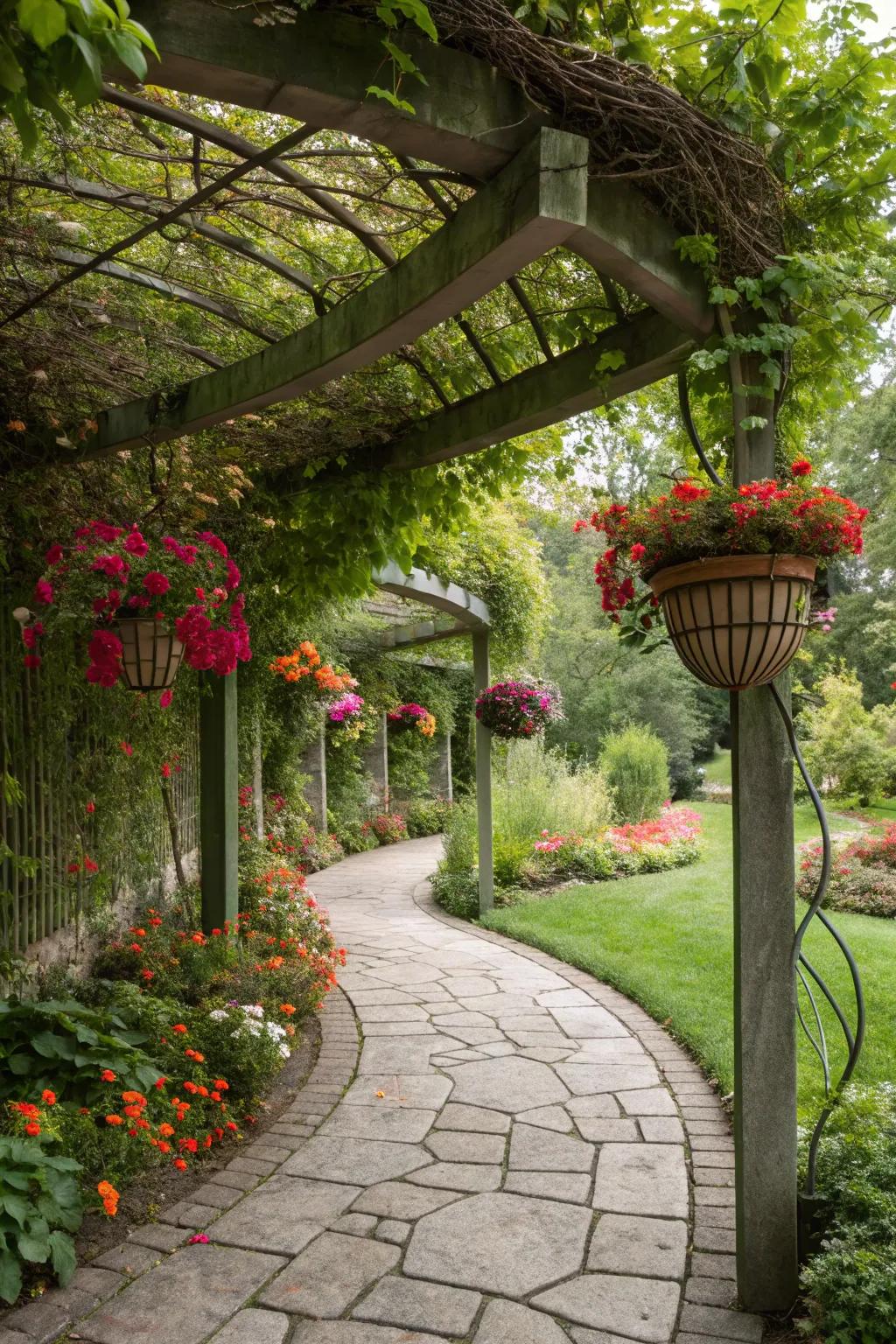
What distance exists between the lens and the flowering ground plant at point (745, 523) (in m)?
2.11

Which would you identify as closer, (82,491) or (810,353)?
(810,353)

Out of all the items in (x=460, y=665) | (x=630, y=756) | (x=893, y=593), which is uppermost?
(x=893, y=593)

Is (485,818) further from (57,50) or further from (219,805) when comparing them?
(57,50)

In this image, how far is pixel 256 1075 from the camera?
11.7 ft

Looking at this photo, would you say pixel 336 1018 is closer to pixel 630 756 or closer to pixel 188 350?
pixel 188 350

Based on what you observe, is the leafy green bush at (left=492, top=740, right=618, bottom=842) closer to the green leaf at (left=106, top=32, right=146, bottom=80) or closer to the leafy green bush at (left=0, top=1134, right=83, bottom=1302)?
the leafy green bush at (left=0, top=1134, right=83, bottom=1302)

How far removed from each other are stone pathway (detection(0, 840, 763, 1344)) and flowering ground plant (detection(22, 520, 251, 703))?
68.5 inches

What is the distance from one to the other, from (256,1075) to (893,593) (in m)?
21.0

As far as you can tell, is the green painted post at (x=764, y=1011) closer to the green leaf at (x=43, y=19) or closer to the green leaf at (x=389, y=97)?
the green leaf at (x=389, y=97)

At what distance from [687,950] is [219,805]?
2.93 meters

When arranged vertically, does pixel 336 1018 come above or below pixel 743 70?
below

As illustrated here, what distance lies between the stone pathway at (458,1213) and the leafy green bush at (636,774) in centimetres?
807

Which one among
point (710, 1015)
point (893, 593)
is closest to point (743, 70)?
point (710, 1015)

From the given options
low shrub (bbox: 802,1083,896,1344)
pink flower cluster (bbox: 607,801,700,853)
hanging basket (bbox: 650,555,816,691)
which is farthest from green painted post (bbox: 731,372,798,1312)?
pink flower cluster (bbox: 607,801,700,853)
